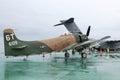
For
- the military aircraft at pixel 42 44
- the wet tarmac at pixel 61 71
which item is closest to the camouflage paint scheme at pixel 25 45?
the military aircraft at pixel 42 44

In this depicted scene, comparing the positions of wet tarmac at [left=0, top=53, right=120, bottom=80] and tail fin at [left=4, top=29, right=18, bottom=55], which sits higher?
tail fin at [left=4, top=29, right=18, bottom=55]

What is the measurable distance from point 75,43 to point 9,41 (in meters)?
7.98

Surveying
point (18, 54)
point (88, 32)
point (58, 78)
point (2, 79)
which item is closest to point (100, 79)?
point (58, 78)

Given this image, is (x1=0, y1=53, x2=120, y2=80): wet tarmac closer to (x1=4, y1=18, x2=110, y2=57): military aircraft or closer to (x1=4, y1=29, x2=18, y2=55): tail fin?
(x1=4, y1=29, x2=18, y2=55): tail fin

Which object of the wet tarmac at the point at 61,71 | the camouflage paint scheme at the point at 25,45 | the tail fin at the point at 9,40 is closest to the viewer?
the wet tarmac at the point at 61,71

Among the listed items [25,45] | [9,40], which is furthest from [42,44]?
[9,40]

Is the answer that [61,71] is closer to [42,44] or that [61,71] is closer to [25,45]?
[25,45]

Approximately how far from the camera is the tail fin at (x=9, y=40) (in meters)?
20.4

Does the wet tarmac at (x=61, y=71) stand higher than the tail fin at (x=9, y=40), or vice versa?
the tail fin at (x=9, y=40)

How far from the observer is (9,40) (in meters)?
20.6

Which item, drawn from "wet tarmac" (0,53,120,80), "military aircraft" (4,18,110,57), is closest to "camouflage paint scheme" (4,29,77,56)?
"military aircraft" (4,18,110,57)

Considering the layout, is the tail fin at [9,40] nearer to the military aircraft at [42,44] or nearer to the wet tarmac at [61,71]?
the military aircraft at [42,44]

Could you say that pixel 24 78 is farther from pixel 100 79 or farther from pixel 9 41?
pixel 9 41

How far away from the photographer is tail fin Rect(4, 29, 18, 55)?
67.0 ft
